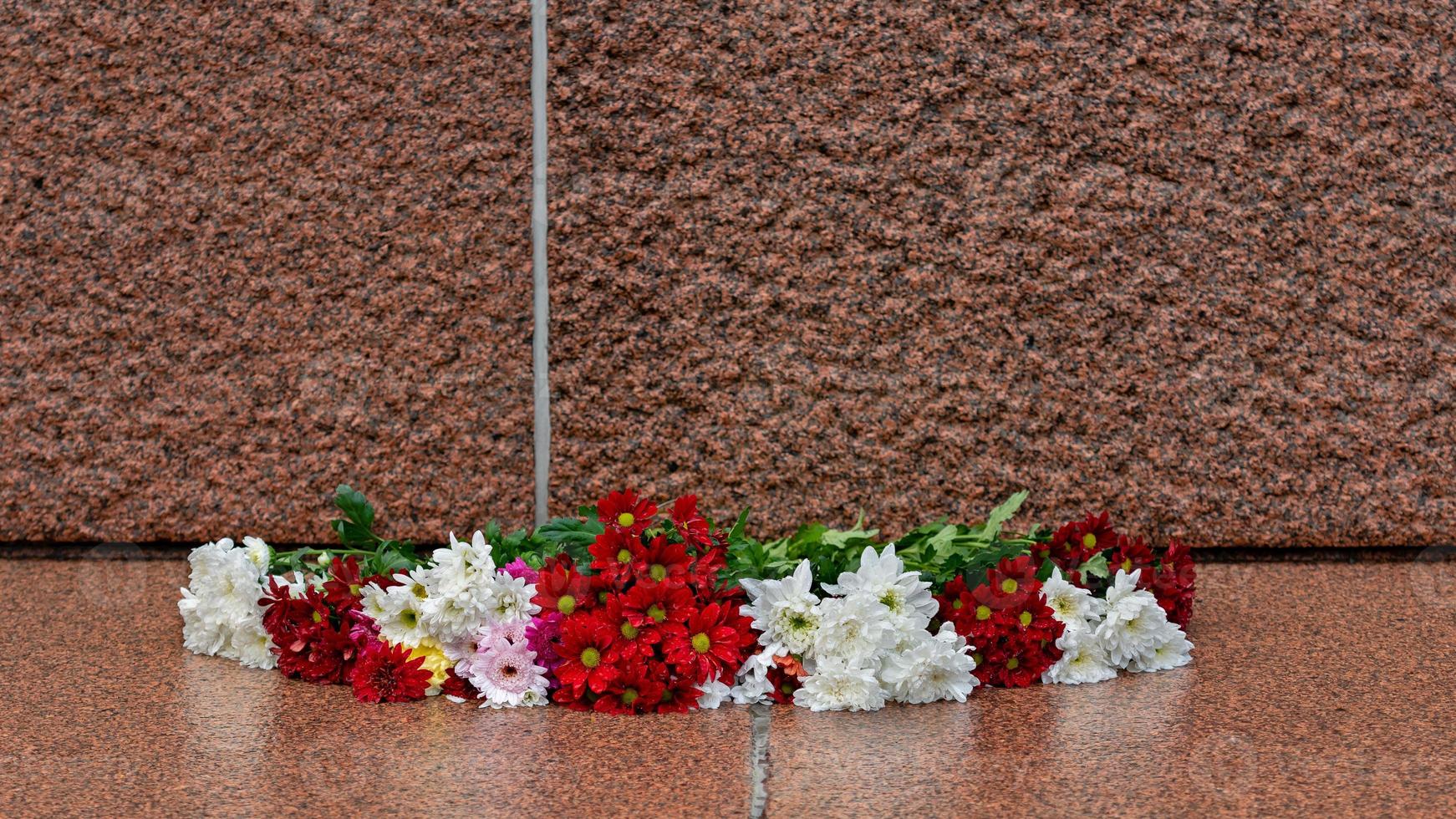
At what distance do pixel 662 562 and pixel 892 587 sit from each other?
0.36 m

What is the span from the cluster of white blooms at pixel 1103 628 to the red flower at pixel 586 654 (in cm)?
75

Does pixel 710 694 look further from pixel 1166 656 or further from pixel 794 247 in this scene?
pixel 794 247

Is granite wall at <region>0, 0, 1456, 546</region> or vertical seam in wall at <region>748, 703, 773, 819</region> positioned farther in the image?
granite wall at <region>0, 0, 1456, 546</region>

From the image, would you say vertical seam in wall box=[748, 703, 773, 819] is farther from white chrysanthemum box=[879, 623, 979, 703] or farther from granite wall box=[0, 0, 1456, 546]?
granite wall box=[0, 0, 1456, 546]

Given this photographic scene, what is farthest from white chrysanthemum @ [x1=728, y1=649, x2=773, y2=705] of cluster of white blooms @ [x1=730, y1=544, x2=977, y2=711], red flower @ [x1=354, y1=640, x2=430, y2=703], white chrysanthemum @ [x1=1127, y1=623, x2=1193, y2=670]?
white chrysanthemum @ [x1=1127, y1=623, x2=1193, y2=670]

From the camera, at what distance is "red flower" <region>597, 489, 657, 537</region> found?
196 cm

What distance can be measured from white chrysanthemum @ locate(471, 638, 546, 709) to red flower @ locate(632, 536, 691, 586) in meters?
0.23

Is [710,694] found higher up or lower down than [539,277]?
lower down

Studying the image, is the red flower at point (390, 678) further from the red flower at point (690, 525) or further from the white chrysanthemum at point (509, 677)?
the red flower at point (690, 525)

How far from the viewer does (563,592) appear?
6.36 ft

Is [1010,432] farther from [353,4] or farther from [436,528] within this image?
[353,4]

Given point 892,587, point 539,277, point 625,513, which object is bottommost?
point 892,587

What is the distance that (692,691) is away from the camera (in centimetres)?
192

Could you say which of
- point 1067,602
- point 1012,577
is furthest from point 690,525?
point 1067,602
